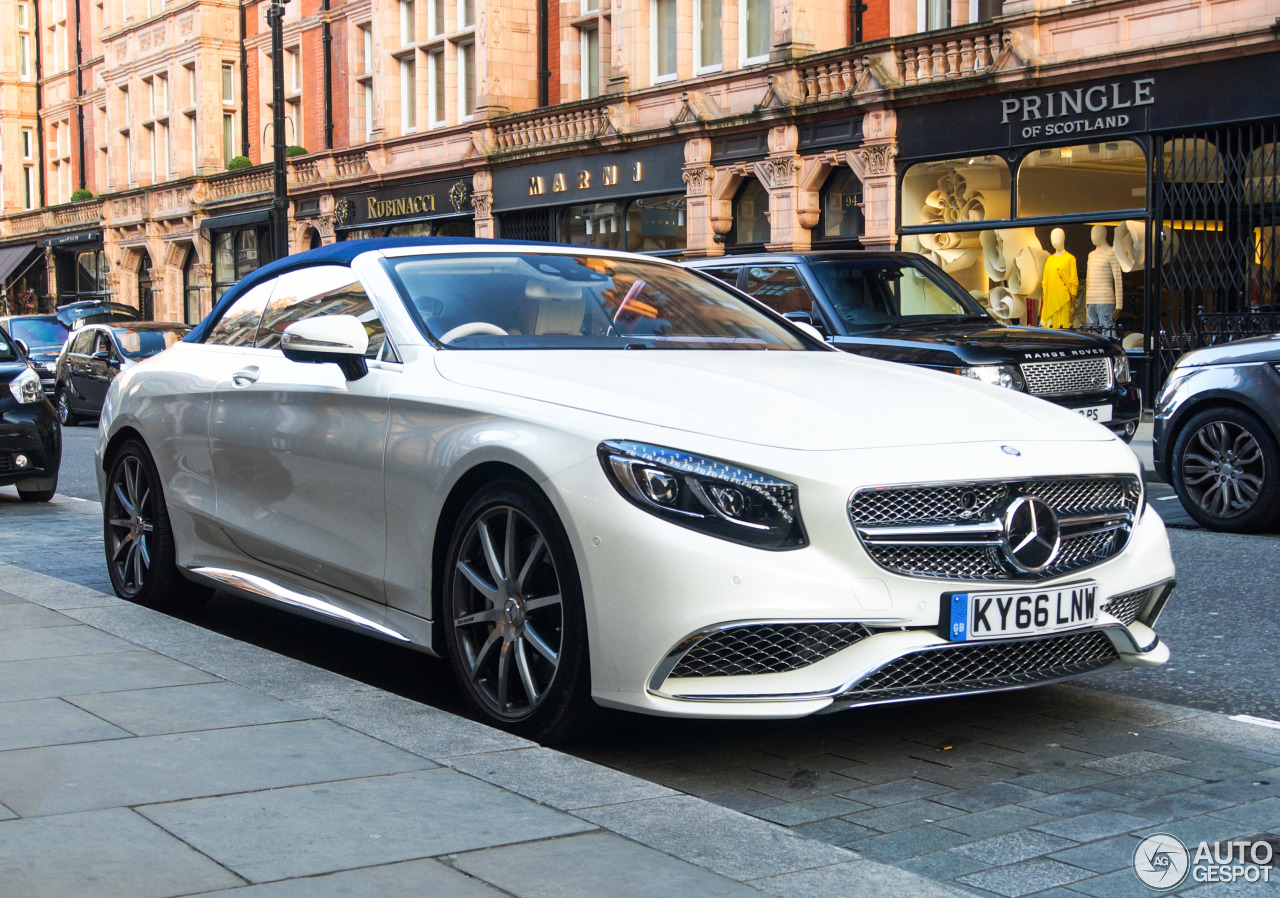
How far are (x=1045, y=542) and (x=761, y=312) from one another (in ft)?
6.96

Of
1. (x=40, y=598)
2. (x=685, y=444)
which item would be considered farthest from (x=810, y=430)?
(x=40, y=598)

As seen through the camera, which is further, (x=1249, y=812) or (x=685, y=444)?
(x=685, y=444)

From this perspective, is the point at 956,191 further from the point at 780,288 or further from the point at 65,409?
the point at 65,409

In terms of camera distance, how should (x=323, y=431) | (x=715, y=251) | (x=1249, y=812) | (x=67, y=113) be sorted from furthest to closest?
(x=67, y=113) < (x=715, y=251) < (x=323, y=431) < (x=1249, y=812)

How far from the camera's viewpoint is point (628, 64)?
2459 cm

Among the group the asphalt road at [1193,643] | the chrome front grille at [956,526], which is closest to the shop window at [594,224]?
the asphalt road at [1193,643]

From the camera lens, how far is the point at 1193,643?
236 inches

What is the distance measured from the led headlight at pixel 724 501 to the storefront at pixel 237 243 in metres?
33.2

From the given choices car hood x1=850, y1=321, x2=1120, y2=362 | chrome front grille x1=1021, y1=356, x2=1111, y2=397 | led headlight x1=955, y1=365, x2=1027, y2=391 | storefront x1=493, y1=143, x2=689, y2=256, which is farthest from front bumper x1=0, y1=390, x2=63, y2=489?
storefront x1=493, y1=143, x2=689, y2=256

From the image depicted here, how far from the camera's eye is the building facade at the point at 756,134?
1677cm

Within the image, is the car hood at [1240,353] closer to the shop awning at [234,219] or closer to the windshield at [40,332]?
the windshield at [40,332]

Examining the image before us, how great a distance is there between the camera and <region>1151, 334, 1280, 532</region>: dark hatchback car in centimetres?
891

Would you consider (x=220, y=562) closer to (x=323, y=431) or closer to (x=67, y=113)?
(x=323, y=431)

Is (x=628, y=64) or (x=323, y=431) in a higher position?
(x=628, y=64)
